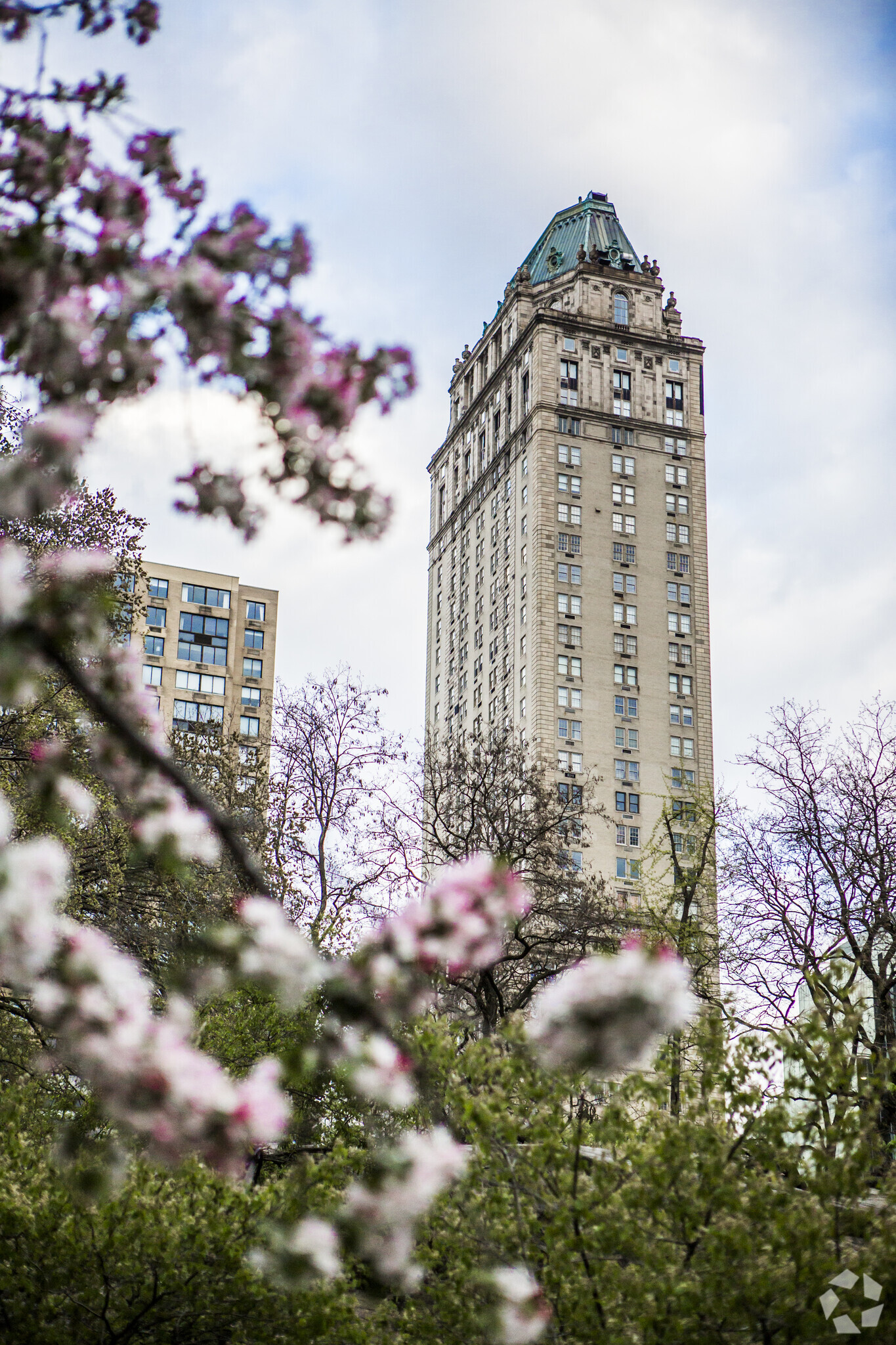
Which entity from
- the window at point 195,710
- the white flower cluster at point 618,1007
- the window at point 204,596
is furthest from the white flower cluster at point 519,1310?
the window at point 204,596

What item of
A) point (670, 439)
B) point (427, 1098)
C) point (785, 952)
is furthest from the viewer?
point (670, 439)

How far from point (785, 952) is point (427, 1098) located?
16.4 meters

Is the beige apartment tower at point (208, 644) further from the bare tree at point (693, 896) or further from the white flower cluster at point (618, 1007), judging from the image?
the white flower cluster at point (618, 1007)

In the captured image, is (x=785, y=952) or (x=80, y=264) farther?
(x=785, y=952)

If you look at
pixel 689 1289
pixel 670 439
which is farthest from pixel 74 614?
pixel 670 439

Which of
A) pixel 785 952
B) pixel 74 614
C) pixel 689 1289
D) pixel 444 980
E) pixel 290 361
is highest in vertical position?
pixel 785 952

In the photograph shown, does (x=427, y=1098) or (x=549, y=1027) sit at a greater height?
(x=427, y=1098)

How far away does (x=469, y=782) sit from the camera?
32031 mm

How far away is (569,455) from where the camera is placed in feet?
330

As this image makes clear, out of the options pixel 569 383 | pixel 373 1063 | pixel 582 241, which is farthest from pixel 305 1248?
pixel 582 241

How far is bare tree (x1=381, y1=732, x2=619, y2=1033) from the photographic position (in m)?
27.2

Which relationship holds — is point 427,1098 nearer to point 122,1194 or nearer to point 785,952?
point 122,1194

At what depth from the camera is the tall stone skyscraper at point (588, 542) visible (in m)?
92.6

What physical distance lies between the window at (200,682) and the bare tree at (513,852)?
198ft
